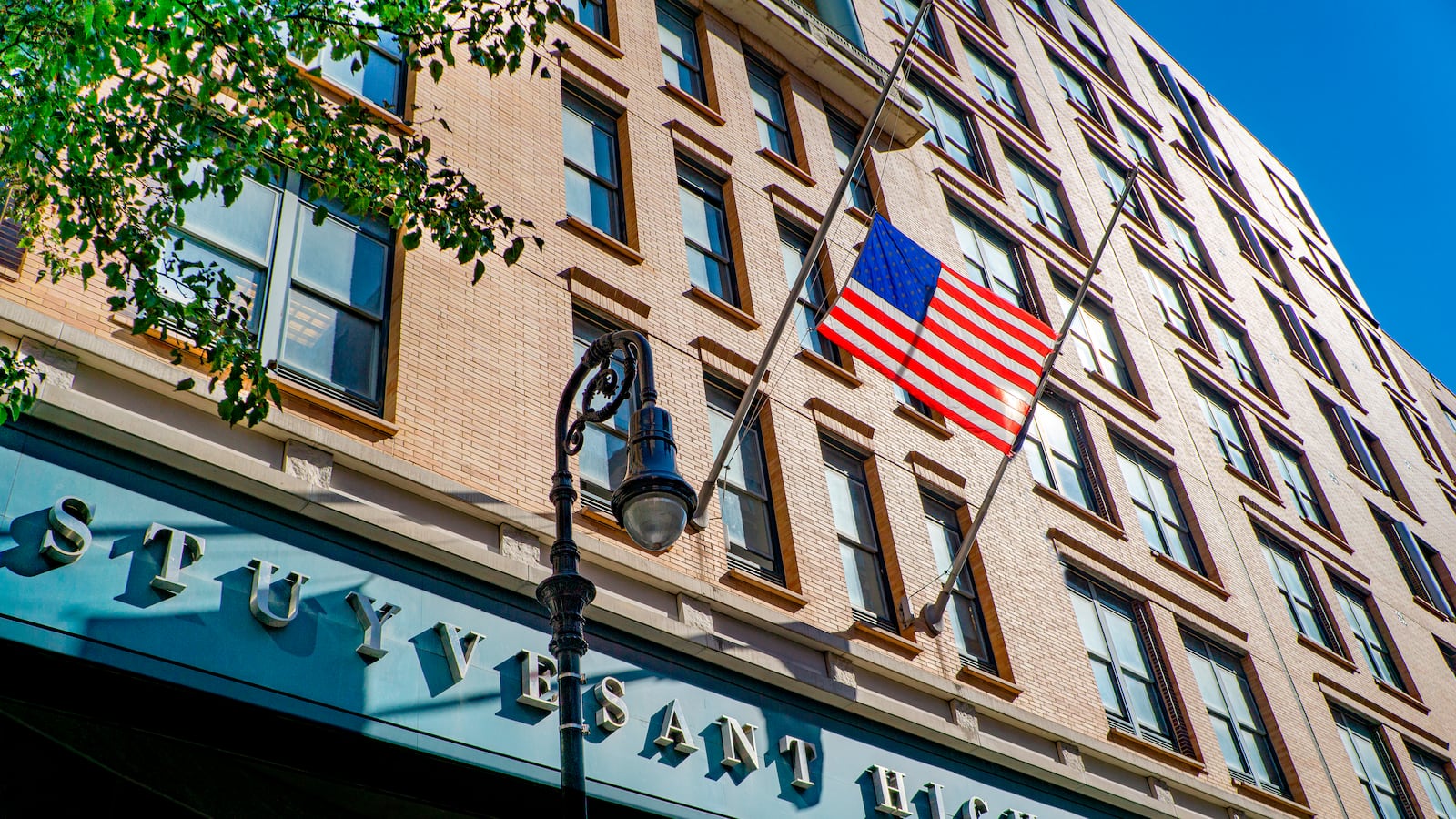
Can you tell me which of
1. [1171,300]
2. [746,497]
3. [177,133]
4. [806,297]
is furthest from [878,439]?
[1171,300]

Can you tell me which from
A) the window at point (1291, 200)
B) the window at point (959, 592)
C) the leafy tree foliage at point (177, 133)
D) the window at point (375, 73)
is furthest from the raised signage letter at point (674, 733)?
the window at point (1291, 200)

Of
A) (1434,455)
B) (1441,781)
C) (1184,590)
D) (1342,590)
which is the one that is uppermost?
(1434,455)

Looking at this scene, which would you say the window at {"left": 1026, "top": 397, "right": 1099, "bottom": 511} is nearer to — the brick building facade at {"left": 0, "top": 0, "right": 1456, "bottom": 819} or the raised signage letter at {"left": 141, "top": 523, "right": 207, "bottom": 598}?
the brick building facade at {"left": 0, "top": 0, "right": 1456, "bottom": 819}

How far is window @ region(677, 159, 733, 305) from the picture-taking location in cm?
1688

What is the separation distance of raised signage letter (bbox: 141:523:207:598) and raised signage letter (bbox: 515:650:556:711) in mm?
2816

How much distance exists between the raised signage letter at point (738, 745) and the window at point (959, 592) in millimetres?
4062

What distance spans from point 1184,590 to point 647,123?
1177 centimetres

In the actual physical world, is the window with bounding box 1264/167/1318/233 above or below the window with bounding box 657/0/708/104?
above

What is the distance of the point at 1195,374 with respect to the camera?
27.7 meters

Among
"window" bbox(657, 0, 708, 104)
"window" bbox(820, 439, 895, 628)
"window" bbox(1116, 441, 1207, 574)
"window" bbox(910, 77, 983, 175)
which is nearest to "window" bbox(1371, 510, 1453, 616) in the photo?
"window" bbox(1116, 441, 1207, 574)

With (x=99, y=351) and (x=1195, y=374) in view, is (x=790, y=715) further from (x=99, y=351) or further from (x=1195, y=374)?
(x=1195, y=374)

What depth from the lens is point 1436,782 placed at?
79.4ft

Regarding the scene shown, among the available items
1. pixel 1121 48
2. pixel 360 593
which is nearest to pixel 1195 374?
pixel 1121 48

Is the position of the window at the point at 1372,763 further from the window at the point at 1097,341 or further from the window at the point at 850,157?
the window at the point at 850,157
